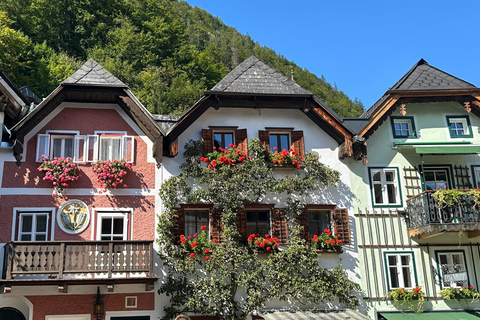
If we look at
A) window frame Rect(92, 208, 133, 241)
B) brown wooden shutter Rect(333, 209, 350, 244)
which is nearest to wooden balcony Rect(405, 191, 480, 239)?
brown wooden shutter Rect(333, 209, 350, 244)

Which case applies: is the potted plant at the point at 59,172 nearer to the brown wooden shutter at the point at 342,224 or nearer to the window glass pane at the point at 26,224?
the window glass pane at the point at 26,224

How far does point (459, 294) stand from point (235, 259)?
7353 millimetres

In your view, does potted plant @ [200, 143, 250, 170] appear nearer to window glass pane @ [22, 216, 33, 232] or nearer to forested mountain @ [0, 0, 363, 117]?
window glass pane @ [22, 216, 33, 232]

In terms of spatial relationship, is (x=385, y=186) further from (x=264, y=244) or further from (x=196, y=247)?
(x=196, y=247)

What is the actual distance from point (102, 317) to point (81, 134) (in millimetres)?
5739

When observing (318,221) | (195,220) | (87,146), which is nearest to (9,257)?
(87,146)

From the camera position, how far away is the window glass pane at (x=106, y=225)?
675 inches

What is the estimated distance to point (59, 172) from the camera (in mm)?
17016

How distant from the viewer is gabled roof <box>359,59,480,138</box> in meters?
19.1

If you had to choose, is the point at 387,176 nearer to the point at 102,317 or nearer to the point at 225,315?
the point at 225,315

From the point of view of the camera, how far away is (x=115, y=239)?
56.5 ft

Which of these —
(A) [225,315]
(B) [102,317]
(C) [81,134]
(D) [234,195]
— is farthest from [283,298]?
(C) [81,134]

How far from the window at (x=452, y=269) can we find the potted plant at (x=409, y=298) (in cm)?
101

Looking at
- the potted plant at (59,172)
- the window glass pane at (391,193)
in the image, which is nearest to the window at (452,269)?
the window glass pane at (391,193)
